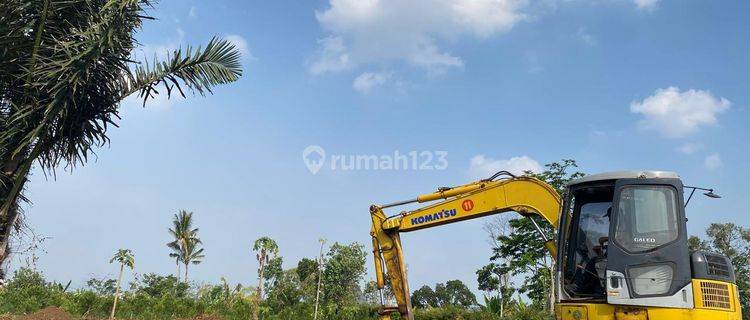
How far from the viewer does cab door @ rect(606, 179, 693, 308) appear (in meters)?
5.93

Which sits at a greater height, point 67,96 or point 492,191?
point 67,96

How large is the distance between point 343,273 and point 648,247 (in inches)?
1308

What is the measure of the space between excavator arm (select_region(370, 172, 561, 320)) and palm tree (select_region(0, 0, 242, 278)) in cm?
491

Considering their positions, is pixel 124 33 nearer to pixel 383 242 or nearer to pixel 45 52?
pixel 45 52

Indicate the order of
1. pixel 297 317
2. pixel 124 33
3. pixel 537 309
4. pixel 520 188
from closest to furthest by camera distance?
1. pixel 520 188
2. pixel 124 33
3. pixel 537 309
4. pixel 297 317

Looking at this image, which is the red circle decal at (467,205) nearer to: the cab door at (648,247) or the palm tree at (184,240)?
the cab door at (648,247)

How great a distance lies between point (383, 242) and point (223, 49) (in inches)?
215

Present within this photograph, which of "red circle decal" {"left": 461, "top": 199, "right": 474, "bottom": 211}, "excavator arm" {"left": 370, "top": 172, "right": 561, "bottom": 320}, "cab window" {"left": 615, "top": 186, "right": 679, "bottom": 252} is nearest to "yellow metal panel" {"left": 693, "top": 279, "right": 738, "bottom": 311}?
"cab window" {"left": 615, "top": 186, "right": 679, "bottom": 252}

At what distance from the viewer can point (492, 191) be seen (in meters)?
8.22

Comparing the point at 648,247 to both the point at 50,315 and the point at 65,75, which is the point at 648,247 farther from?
the point at 50,315

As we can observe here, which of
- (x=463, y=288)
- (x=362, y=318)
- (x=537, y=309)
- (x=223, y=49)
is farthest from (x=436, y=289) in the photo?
(x=223, y=49)

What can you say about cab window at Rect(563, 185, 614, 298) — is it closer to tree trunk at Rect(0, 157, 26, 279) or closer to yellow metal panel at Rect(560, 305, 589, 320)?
yellow metal panel at Rect(560, 305, 589, 320)

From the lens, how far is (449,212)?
861cm

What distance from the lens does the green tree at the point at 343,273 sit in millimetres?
37531
